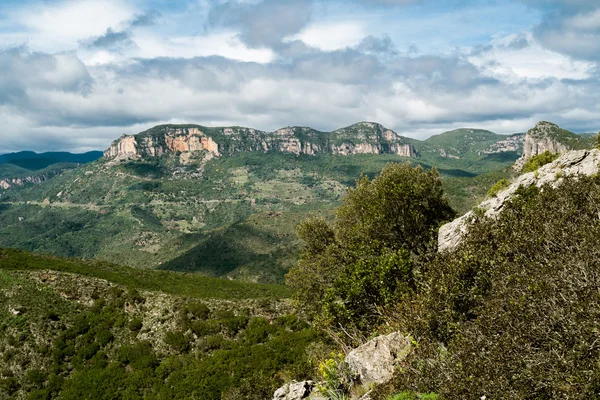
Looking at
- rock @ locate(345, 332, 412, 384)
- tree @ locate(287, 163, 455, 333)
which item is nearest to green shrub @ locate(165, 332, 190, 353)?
tree @ locate(287, 163, 455, 333)

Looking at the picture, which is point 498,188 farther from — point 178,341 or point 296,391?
point 178,341

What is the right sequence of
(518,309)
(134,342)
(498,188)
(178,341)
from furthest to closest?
(498,188)
(134,342)
(178,341)
(518,309)

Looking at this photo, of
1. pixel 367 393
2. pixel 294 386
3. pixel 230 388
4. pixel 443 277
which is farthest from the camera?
pixel 230 388

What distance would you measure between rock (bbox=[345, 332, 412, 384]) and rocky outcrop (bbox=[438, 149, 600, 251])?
8319 millimetres

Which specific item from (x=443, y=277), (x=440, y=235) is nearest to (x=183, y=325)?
(x=440, y=235)

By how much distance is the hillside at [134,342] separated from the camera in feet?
107

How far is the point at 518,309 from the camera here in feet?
38.8

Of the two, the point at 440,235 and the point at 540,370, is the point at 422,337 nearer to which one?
the point at 540,370

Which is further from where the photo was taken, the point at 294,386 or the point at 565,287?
the point at 294,386

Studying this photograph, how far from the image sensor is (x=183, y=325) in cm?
4084

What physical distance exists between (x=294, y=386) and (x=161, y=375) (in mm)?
21096

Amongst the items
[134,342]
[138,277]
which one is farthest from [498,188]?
[138,277]

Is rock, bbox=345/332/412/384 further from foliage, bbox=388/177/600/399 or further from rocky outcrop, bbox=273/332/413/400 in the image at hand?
foliage, bbox=388/177/600/399

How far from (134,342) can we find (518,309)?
126 feet
